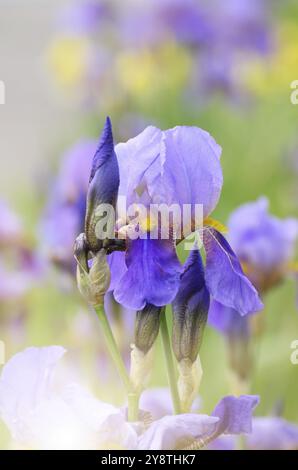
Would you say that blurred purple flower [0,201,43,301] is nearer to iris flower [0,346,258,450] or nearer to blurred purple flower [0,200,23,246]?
blurred purple flower [0,200,23,246]

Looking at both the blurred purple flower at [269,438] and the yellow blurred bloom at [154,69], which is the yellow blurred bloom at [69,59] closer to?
the yellow blurred bloom at [154,69]

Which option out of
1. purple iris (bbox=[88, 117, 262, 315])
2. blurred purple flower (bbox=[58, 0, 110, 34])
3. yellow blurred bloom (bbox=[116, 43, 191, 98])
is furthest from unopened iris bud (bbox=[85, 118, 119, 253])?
blurred purple flower (bbox=[58, 0, 110, 34])

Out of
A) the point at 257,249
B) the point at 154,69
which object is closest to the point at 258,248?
the point at 257,249

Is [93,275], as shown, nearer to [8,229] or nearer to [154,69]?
[8,229]

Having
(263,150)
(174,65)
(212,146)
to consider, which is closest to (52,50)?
(174,65)

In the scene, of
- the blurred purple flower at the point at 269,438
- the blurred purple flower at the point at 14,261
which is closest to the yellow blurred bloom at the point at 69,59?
the blurred purple flower at the point at 14,261
